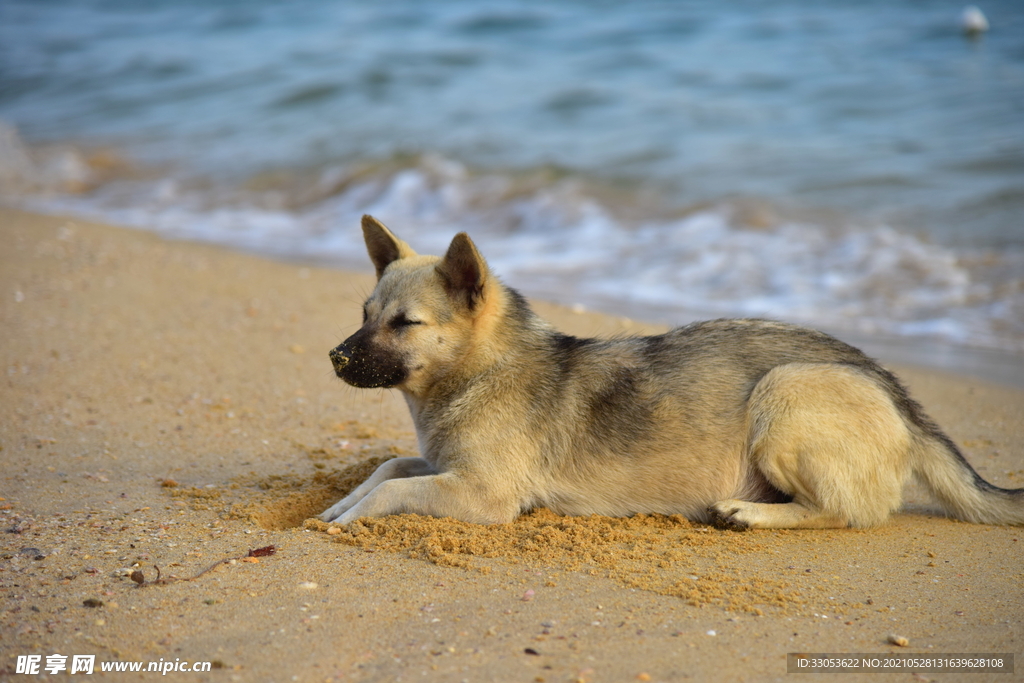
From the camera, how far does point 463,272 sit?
4836mm

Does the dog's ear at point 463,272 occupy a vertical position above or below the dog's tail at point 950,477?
above

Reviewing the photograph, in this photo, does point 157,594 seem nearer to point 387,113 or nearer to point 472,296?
point 472,296

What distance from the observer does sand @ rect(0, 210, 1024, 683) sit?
3.42m

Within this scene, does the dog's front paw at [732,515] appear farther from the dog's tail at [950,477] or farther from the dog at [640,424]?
the dog's tail at [950,477]

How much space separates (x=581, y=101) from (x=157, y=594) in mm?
15277

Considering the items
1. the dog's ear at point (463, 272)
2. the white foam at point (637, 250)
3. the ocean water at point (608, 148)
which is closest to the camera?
the dog's ear at point (463, 272)

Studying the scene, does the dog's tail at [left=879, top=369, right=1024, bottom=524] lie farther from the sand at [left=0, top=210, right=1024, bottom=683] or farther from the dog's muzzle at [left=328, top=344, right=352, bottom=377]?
the dog's muzzle at [left=328, top=344, right=352, bottom=377]

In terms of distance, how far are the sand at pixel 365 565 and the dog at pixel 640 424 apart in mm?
155

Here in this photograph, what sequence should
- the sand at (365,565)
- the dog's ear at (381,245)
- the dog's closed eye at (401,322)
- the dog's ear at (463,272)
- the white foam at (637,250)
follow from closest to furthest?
1. the sand at (365,565)
2. the dog's ear at (463,272)
3. the dog's closed eye at (401,322)
4. the dog's ear at (381,245)
5. the white foam at (637,250)

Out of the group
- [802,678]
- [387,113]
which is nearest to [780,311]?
[802,678]

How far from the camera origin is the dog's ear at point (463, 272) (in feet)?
15.5

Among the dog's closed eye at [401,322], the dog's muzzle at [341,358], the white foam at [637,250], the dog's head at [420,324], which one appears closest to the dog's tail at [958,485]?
the dog's head at [420,324]

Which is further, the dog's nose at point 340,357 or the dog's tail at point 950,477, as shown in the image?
the dog's tail at point 950,477

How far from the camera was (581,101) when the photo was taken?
1762 cm
